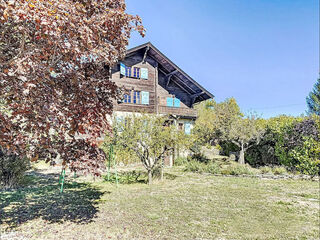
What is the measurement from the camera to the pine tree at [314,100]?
39.9 m

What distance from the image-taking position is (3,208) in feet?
19.7

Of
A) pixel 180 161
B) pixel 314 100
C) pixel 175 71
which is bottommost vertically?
pixel 180 161

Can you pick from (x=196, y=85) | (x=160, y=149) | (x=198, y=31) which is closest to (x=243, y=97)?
(x=196, y=85)

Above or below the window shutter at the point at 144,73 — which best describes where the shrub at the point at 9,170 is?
below

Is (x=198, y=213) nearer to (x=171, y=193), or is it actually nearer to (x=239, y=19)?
(x=171, y=193)

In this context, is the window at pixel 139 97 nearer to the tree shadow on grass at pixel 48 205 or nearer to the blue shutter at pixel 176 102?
the blue shutter at pixel 176 102

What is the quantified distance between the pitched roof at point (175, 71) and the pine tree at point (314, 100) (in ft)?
102

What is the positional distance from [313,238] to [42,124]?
5.71m

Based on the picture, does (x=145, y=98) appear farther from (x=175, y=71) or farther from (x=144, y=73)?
(x=175, y=71)

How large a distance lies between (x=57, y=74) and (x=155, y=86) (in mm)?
17163

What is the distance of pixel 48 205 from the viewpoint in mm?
6355

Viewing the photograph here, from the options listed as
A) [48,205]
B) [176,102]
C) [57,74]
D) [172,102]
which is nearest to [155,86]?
[172,102]

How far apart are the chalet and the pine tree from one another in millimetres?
31179

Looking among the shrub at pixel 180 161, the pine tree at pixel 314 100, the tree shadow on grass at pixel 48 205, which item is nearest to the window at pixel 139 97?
the shrub at pixel 180 161
